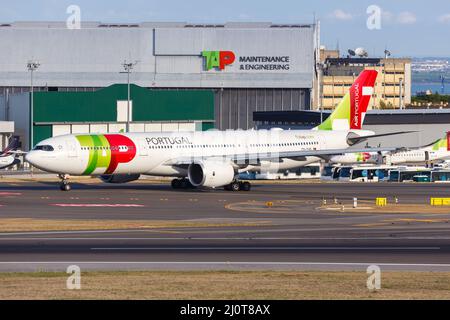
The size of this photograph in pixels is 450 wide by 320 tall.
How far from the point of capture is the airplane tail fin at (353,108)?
288ft

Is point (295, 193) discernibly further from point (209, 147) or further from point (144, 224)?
point (144, 224)

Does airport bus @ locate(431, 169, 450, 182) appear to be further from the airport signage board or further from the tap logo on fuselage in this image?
the airport signage board

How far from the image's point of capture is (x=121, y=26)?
557ft

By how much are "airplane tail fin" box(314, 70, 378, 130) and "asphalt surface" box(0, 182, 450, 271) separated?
30.6 ft

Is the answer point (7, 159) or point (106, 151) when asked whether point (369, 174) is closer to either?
point (106, 151)

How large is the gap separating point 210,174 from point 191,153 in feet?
12.9

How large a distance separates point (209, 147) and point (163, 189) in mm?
4827

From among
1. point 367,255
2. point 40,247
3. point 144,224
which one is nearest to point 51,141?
point 144,224

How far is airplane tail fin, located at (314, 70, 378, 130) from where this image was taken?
8781cm

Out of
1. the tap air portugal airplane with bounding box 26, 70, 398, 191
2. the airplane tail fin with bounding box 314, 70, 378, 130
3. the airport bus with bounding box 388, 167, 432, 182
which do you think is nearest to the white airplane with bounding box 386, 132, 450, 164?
the airport bus with bounding box 388, 167, 432, 182

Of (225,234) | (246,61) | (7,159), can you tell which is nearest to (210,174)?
(225,234)

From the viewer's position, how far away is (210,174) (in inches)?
3017

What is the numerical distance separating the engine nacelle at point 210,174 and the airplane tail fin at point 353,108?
42.2 ft

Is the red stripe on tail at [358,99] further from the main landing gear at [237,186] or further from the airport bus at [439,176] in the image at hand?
the airport bus at [439,176]
